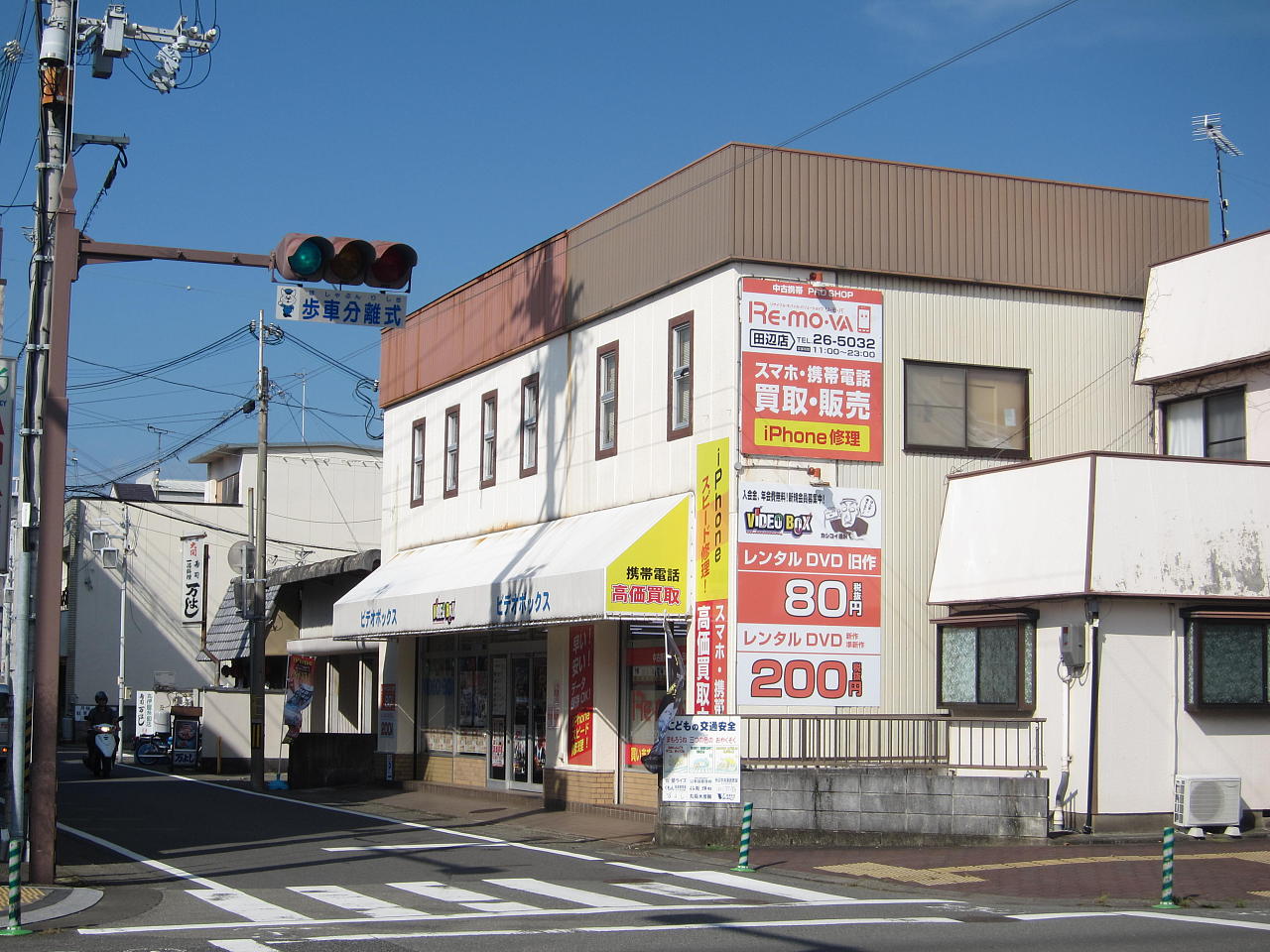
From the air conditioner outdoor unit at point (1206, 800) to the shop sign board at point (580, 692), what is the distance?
8788 millimetres

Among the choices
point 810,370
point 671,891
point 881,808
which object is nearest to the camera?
point 671,891

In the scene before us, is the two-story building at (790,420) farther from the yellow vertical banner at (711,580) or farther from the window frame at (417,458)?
the window frame at (417,458)

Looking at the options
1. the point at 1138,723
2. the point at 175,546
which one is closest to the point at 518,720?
the point at 1138,723

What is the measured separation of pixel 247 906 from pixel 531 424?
45.5 feet

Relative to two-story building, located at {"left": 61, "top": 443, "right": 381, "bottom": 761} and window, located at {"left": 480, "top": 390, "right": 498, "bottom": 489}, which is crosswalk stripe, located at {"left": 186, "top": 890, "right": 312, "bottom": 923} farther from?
two-story building, located at {"left": 61, "top": 443, "right": 381, "bottom": 761}

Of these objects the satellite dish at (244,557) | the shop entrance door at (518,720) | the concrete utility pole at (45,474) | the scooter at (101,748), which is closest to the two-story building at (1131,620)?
the shop entrance door at (518,720)

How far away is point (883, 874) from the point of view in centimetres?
1598

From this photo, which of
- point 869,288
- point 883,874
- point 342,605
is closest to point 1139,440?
point 869,288

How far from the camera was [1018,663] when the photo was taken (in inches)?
763

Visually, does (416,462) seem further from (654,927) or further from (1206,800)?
(654,927)

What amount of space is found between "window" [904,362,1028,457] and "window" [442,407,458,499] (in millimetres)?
10953

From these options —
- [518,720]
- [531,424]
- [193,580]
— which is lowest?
[518,720]

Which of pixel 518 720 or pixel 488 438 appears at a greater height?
pixel 488 438

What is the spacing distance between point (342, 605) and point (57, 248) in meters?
15.0
